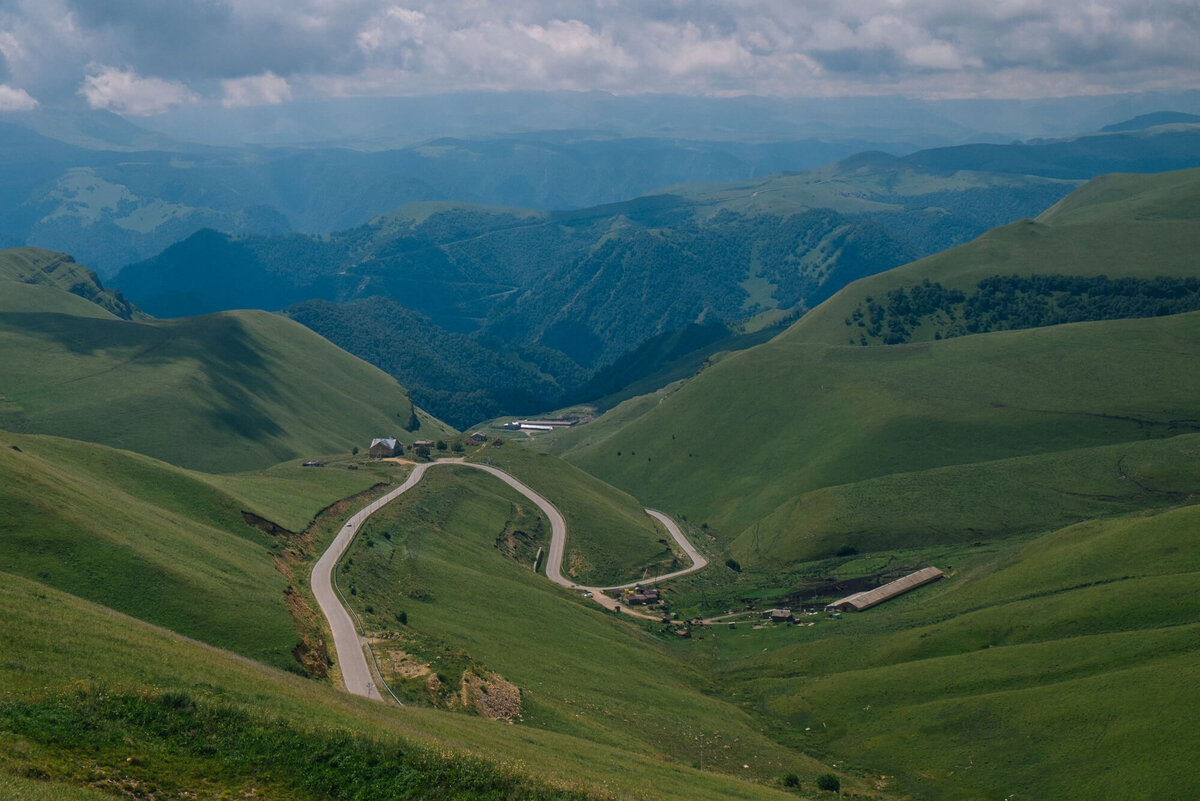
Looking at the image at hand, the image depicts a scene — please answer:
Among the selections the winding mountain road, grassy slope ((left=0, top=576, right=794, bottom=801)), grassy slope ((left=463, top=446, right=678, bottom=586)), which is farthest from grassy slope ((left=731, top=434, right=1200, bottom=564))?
grassy slope ((left=0, top=576, right=794, bottom=801))

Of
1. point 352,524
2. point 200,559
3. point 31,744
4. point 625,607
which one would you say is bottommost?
point 625,607

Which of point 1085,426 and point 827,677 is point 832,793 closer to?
point 827,677

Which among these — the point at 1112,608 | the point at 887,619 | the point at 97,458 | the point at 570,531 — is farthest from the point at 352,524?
the point at 1112,608

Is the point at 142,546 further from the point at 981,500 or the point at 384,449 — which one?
the point at 981,500

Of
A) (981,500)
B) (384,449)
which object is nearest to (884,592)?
(981,500)

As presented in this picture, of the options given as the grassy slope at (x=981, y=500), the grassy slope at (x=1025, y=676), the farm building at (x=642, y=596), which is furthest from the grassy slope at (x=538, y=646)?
the grassy slope at (x=981, y=500)

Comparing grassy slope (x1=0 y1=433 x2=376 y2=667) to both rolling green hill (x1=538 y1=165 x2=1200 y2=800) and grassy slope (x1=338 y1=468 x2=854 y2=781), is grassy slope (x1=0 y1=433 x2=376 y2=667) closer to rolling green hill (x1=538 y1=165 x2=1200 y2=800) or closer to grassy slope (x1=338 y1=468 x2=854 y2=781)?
grassy slope (x1=338 y1=468 x2=854 y2=781)
